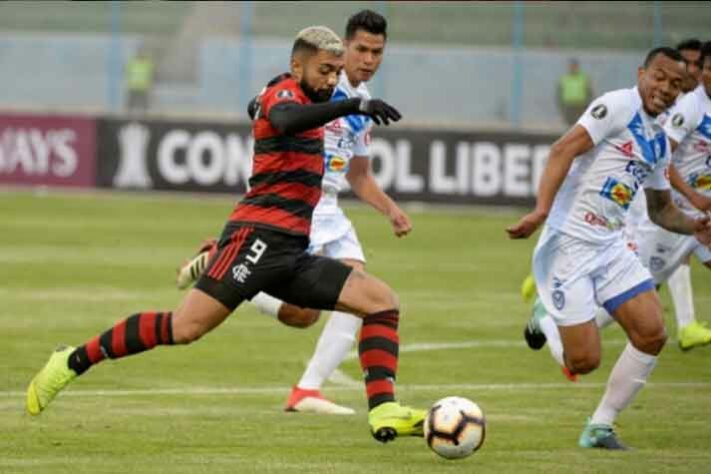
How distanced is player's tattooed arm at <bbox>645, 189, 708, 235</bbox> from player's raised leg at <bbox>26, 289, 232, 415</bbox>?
9.74ft

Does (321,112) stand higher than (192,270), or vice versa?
(321,112)

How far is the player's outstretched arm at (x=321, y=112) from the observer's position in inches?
343

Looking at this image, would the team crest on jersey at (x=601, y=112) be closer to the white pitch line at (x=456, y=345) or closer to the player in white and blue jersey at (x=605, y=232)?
the player in white and blue jersey at (x=605, y=232)

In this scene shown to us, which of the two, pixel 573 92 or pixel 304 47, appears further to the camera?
pixel 573 92

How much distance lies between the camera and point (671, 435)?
1025cm

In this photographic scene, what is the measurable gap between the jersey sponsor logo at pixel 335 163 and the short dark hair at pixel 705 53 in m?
3.21

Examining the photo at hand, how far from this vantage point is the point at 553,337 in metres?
11.9

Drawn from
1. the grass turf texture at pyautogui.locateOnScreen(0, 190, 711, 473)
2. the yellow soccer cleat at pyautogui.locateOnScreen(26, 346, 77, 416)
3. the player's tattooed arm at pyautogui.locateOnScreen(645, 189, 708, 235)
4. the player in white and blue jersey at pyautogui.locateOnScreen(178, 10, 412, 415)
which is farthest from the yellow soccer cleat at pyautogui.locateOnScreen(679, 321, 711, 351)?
A: the yellow soccer cleat at pyautogui.locateOnScreen(26, 346, 77, 416)

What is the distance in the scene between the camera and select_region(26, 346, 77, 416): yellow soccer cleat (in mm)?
9422

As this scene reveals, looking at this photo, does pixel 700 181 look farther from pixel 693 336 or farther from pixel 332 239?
pixel 332 239

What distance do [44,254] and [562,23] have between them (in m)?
12.3

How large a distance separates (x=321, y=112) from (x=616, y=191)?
225 centimetres

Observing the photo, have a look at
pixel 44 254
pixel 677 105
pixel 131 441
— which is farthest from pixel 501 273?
pixel 131 441

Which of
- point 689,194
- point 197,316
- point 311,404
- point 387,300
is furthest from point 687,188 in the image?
point 197,316
